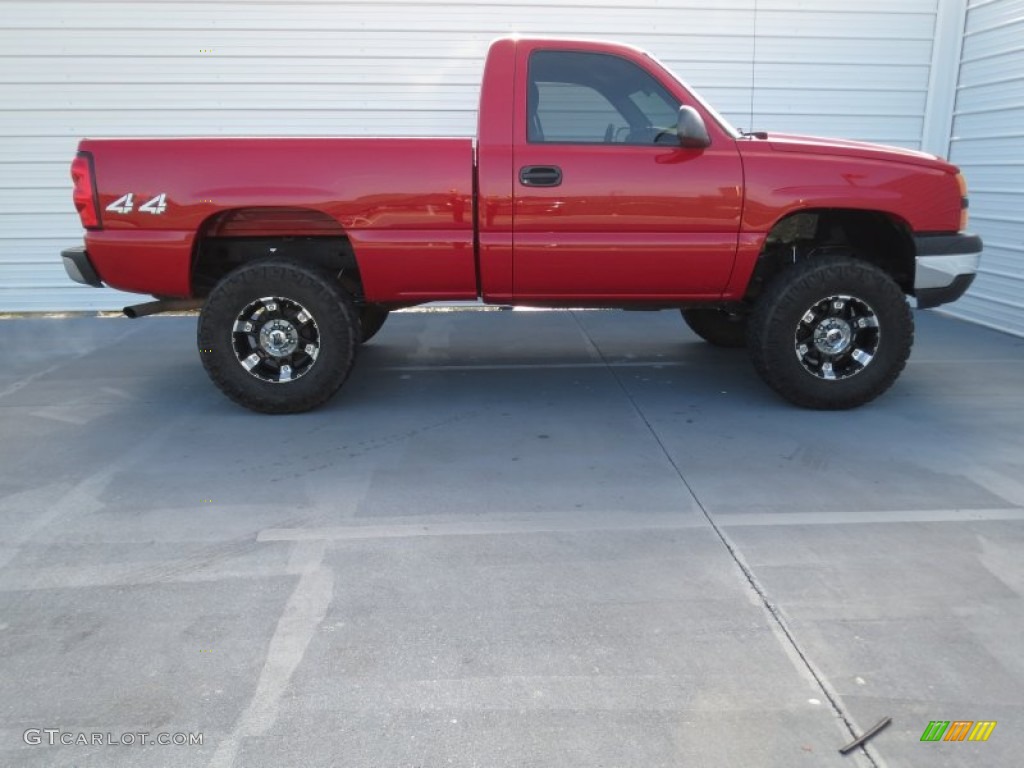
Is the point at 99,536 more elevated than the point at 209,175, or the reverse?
the point at 209,175

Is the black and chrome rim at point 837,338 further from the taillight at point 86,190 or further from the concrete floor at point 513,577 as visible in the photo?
the taillight at point 86,190

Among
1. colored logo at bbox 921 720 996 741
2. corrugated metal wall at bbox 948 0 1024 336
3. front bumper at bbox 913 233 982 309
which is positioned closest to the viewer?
colored logo at bbox 921 720 996 741

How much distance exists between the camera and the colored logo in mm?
2244

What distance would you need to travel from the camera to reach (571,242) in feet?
15.6

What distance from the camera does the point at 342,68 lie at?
8.11 m

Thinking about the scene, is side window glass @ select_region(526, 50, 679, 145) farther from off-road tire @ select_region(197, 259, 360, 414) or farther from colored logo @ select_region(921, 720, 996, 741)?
colored logo @ select_region(921, 720, 996, 741)

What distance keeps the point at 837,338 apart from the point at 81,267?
4.58m

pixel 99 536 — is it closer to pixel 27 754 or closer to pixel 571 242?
pixel 27 754

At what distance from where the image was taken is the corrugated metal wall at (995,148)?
7387 millimetres

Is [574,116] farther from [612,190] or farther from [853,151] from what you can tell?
[853,151]

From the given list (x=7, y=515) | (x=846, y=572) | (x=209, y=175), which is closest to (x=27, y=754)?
(x=7, y=515)

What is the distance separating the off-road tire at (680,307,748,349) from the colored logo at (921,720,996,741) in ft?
14.3

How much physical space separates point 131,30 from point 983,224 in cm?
855

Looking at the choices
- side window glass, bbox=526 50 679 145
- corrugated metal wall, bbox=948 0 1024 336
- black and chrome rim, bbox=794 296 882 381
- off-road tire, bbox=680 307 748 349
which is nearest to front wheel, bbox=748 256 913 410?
black and chrome rim, bbox=794 296 882 381
